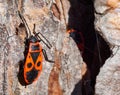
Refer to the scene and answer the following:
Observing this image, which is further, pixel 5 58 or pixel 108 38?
pixel 5 58

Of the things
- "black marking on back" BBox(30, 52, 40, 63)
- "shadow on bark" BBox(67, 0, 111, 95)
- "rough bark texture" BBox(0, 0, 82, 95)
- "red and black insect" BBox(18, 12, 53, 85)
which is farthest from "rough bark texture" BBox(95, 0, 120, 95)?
"black marking on back" BBox(30, 52, 40, 63)

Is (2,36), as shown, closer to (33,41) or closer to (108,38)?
(33,41)


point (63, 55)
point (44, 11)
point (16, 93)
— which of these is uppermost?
point (44, 11)

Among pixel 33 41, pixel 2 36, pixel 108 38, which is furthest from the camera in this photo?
pixel 33 41

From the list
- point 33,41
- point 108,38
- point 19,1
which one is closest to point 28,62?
point 33,41

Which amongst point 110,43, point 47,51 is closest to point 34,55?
point 47,51

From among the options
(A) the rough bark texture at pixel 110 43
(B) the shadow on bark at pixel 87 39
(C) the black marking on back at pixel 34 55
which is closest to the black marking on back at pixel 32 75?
(C) the black marking on back at pixel 34 55

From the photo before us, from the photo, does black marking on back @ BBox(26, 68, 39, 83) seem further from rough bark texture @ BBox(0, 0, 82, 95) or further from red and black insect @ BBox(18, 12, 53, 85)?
rough bark texture @ BBox(0, 0, 82, 95)
